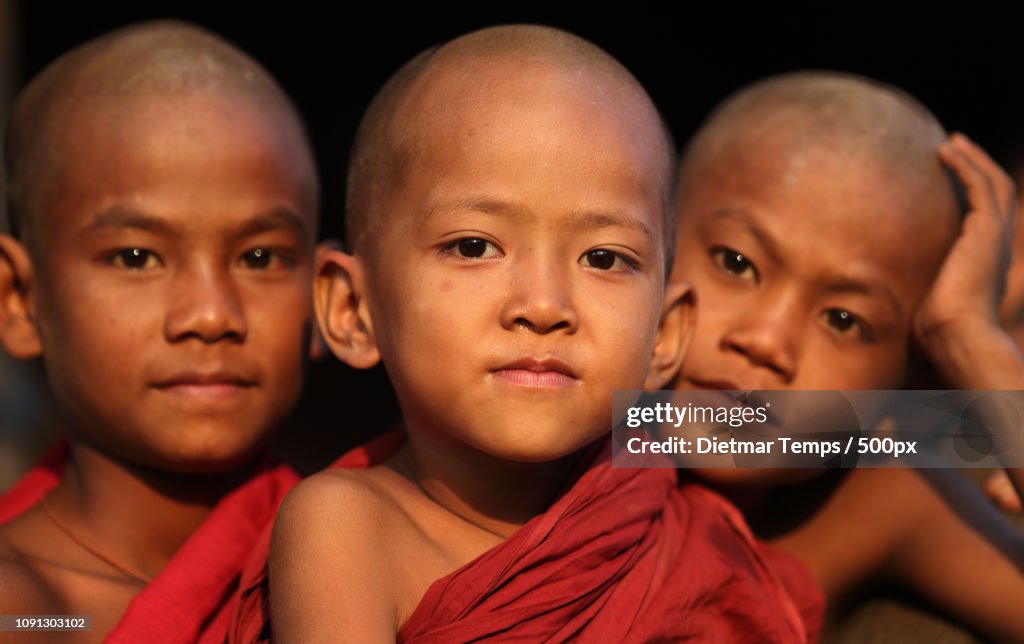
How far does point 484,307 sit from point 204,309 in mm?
671

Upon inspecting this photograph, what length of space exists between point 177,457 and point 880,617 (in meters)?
1.53

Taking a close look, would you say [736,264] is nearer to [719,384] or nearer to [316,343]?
[719,384]

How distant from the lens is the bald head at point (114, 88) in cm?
243

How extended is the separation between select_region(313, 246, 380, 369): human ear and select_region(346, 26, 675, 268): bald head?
52 mm

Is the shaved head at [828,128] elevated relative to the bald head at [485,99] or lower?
lower

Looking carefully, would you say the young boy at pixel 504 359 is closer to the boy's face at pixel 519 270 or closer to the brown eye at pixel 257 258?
the boy's face at pixel 519 270

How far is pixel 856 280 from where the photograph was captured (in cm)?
242

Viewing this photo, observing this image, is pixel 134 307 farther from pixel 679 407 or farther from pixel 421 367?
pixel 679 407

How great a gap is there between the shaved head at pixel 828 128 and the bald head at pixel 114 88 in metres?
0.93

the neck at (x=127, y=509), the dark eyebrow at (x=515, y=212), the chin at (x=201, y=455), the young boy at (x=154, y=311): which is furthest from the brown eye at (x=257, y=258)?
the dark eyebrow at (x=515, y=212)

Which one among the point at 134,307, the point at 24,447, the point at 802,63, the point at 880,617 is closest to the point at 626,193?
the point at 134,307

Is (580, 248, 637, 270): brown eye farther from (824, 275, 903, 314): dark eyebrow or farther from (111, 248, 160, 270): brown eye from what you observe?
(111, 248, 160, 270): brown eye

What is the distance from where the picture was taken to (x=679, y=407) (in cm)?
249

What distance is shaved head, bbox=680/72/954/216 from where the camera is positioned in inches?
99.0
